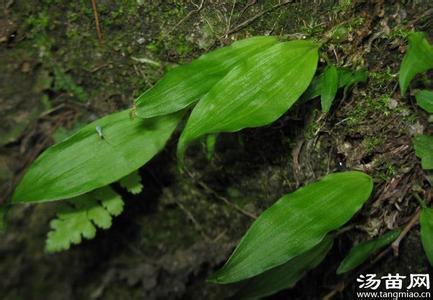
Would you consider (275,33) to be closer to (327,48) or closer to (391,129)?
(327,48)

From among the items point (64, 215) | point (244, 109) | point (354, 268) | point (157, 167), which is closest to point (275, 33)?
point (244, 109)

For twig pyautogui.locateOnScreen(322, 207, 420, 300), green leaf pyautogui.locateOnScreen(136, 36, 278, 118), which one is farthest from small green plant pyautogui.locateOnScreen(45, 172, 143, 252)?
twig pyautogui.locateOnScreen(322, 207, 420, 300)

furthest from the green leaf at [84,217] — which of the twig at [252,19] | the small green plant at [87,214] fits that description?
the twig at [252,19]

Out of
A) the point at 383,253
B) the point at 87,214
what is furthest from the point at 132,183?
the point at 383,253

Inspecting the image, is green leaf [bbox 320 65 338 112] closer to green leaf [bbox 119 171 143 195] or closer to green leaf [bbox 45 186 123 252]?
green leaf [bbox 119 171 143 195]

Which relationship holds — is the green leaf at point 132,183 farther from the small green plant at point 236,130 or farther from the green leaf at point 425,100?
the green leaf at point 425,100
